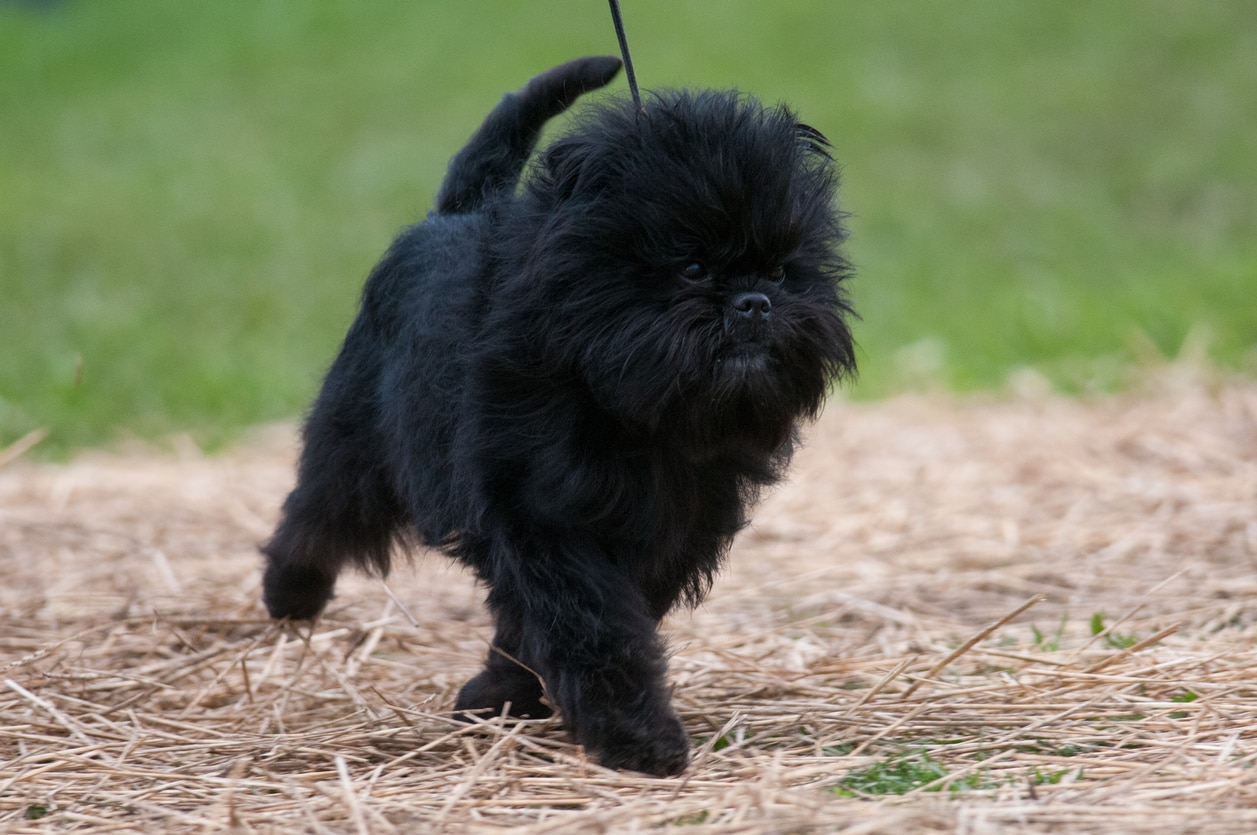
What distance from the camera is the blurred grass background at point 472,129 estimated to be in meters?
8.62

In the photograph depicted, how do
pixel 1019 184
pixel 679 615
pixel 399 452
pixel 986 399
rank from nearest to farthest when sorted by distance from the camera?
pixel 399 452 → pixel 679 615 → pixel 986 399 → pixel 1019 184

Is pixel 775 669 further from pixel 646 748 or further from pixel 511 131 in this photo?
pixel 511 131

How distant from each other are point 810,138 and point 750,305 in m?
0.51

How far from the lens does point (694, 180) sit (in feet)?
7.95

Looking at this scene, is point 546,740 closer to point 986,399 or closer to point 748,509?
point 748,509

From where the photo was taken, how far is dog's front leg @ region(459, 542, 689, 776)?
8.32 ft

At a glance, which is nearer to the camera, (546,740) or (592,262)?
(592,262)

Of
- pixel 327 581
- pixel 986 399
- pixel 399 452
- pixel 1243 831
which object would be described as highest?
pixel 399 452

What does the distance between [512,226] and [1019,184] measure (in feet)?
36.1

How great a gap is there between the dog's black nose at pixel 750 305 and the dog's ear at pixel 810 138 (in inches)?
16.5

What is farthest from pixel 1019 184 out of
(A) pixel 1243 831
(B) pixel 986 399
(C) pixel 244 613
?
A: (A) pixel 1243 831

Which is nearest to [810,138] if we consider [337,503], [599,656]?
[599,656]

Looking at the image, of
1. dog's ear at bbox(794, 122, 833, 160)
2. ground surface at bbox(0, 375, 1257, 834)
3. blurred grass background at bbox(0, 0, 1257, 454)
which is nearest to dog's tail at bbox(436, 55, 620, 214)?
dog's ear at bbox(794, 122, 833, 160)

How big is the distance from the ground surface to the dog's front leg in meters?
0.07
